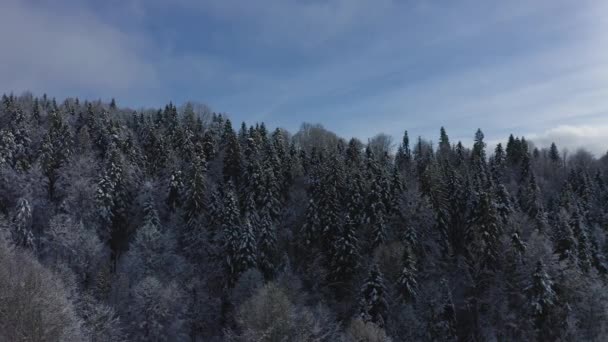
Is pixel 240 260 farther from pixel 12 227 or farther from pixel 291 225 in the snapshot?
pixel 12 227

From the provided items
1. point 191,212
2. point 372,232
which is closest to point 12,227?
point 191,212

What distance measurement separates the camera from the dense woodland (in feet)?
138

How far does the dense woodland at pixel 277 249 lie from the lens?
4212 centimetres

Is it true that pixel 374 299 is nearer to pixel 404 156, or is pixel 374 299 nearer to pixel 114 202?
pixel 114 202

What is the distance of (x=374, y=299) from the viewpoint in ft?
149

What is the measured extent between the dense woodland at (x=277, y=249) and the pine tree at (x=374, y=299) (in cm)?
16

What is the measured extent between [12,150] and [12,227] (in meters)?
22.1

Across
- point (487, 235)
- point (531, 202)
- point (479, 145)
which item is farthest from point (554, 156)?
point (487, 235)

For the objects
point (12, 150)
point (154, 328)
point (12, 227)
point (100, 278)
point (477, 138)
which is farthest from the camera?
point (477, 138)

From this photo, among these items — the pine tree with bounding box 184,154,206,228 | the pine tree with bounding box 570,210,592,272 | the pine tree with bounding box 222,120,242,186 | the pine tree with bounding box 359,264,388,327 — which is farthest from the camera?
the pine tree with bounding box 222,120,242,186

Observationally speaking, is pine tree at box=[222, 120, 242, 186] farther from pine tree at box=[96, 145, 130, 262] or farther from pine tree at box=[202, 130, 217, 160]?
pine tree at box=[96, 145, 130, 262]

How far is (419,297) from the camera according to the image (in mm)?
53156

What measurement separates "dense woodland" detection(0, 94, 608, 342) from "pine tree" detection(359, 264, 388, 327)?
0.16 metres

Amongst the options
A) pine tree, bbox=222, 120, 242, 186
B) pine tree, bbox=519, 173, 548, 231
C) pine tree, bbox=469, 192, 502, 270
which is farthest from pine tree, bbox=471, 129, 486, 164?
pine tree, bbox=222, 120, 242, 186
